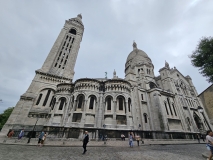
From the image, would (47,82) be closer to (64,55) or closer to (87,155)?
(64,55)

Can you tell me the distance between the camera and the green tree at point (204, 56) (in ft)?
47.9

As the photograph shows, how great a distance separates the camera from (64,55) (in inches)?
1173

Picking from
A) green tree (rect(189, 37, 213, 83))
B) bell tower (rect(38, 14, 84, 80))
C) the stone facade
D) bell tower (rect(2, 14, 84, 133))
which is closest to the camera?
green tree (rect(189, 37, 213, 83))

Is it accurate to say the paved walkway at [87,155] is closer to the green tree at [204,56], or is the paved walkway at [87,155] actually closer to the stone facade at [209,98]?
the green tree at [204,56]

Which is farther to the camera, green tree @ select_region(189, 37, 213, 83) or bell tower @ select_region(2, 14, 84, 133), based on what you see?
bell tower @ select_region(2, 14, 84, 133)

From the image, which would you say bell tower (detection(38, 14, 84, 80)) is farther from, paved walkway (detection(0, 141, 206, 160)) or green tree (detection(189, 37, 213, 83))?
green tree (detection(189, 37, 213, 83))

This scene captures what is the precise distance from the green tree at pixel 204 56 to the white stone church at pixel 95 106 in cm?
700

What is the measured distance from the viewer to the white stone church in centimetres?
1800

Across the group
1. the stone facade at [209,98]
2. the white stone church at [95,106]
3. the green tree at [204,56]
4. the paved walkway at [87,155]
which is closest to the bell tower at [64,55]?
the white stone church at [95,106]

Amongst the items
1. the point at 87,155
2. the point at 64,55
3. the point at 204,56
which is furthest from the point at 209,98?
the point at 64,55

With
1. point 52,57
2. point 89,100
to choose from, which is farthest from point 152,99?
point 52,57

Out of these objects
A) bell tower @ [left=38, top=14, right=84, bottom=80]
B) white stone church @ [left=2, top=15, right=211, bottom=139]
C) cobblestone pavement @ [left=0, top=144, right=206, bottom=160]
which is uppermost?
bell tower @ [left=38, top=14, right=84, bottom=80]

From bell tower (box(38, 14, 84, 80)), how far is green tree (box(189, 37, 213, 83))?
87.0ft

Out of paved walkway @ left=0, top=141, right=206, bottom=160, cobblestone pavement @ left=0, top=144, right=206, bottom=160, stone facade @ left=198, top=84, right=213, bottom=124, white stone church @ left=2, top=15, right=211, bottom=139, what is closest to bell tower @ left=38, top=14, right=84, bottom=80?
white stone church @ left=2, top=15, right=211, bottom=139
